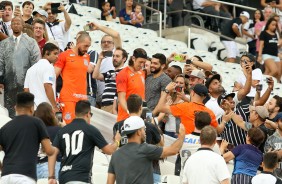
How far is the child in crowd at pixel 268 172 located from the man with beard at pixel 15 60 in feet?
15.4

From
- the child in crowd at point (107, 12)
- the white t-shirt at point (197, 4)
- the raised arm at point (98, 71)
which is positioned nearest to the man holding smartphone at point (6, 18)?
the raised arm at point (98, 71)

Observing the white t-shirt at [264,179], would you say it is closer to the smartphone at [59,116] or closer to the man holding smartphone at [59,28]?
the smartphone at [59,116]

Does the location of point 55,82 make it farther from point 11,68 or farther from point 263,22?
point 263,22

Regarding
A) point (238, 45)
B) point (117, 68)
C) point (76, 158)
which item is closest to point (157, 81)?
point (117, 68)

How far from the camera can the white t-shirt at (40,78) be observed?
17.4 m

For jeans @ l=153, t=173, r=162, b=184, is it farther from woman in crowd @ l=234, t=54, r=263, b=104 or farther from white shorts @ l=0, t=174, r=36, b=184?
woman in crowd @ l=234, t=54, r=263, b=104

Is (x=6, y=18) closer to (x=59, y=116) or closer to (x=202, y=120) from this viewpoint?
(x=59, y=116)

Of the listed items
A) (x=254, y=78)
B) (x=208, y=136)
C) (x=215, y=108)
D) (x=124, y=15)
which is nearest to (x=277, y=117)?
(x=215, y=108)

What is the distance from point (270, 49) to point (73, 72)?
28.8 feet

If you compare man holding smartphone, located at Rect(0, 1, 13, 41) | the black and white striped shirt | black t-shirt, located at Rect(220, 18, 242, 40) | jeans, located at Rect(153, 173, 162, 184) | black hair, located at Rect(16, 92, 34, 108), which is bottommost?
black t-shirt, located at Rect(220, 18, 242, 40)

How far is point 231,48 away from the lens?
28266 mm

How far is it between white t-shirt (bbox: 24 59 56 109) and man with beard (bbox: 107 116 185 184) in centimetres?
385

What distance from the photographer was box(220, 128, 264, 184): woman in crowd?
15.8 m

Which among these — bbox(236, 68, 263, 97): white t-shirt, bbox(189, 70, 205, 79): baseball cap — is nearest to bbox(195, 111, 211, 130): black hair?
bbox(189, 70, 205, 79): baseball cap
